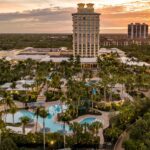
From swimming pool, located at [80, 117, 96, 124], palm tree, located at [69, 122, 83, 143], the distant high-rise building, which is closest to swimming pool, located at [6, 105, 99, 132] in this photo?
swimming pool, located at [80, 117, 96, 124]

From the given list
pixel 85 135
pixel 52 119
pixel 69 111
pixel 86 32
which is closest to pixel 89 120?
pixel 69 111

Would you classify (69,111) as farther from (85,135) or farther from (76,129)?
(85,135)

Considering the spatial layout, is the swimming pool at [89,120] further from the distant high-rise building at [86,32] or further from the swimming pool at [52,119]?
the distant high-rise building at [86,32]

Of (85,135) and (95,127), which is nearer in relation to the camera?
(85,135)

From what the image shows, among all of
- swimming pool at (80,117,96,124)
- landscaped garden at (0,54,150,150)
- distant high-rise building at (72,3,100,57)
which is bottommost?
swimming pool at (80,117,96,124)

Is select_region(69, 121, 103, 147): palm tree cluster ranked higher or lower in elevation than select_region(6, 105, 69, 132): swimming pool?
higher

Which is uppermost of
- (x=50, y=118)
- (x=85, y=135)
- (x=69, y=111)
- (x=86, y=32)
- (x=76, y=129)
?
(x=86, y=32)

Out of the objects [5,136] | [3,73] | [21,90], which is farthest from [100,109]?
[3,73]

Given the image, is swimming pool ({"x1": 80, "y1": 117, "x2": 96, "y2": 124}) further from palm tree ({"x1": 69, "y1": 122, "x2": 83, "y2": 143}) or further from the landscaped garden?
palm tree ({"x1": 69, "y1": 122, "x2": 83, "y2": 143})

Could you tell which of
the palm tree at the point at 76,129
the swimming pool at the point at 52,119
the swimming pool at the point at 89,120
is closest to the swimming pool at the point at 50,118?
the swimming pool at the point at 52,119
